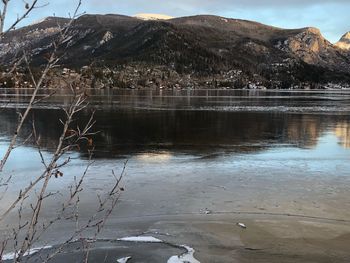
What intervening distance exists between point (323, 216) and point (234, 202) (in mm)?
2395

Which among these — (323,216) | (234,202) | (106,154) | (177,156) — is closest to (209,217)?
(234,202)

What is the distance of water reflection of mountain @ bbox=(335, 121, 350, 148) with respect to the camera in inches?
1003

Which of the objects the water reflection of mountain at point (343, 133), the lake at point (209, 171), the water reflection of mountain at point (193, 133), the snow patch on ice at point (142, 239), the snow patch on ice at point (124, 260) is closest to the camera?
the snow patch on ice at point (124, 260)

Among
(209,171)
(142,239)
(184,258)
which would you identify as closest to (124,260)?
(184,258)

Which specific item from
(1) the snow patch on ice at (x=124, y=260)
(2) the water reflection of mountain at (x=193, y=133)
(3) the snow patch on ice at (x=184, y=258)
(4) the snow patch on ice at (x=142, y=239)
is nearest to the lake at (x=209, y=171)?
(2) the water reflection of mountain at (x=193, y=133)

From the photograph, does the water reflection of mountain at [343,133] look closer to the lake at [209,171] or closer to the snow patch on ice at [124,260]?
the lake at [209,171]

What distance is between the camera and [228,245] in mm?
9609

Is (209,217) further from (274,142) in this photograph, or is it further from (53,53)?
(274,142)

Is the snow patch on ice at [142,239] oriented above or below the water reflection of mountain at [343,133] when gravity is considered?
below

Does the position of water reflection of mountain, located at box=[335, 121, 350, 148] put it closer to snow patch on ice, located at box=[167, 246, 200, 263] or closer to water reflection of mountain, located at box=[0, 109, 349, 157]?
water reflection of mountain, located at box=[0, 109, 349, 157]

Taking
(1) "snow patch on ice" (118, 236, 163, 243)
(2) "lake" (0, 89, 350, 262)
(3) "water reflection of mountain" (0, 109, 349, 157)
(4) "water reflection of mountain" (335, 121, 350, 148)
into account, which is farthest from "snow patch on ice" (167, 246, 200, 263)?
(4) "water reflection of mountain" (335, 121, 350, 148)

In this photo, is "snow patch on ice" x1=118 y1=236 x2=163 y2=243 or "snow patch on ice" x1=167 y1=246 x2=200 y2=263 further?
"snow patch on ice" x1=118 y1=236 x2=163 y2=243

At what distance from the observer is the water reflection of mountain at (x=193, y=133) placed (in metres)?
23.1

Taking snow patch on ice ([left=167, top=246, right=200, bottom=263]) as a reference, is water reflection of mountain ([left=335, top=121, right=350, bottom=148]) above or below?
above
